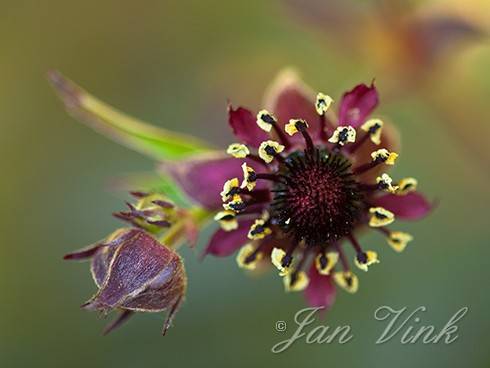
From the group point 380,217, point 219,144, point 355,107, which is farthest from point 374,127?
point 219,144

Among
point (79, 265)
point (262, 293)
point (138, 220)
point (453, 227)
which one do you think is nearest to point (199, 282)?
point (262, 293)

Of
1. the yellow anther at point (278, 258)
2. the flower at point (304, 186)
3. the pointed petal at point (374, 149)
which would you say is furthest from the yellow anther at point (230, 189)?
the pointed petal at point (374, 149)

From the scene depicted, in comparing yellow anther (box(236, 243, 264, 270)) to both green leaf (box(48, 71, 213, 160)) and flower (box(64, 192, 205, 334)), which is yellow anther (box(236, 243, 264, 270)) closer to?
flower (box(64, 192, 205, 334))

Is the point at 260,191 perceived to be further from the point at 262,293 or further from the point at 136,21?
the point at 136,21

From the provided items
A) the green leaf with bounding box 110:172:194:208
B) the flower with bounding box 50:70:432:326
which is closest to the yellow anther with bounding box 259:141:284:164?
the flower with bounding box 50:70:432:326

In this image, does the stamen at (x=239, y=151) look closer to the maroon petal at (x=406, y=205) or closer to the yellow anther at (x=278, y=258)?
the yellow anther at (x=278, y=258)

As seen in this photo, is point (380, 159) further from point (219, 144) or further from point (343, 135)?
point (219, 144)

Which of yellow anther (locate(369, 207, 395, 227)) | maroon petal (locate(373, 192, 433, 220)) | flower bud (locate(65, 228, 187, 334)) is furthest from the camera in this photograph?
maroon petal (locate(373, 192, 433, 220))
